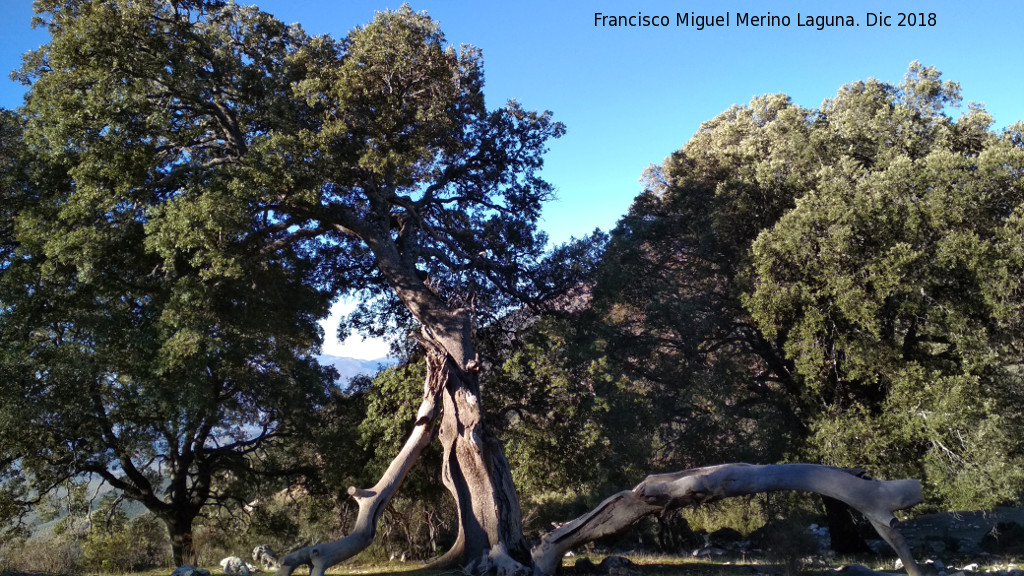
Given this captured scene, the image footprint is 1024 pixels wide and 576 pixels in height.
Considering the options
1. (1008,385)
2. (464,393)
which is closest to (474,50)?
(464,393)

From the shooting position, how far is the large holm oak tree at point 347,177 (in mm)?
9680

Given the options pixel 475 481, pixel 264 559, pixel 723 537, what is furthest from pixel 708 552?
pixel 264 559

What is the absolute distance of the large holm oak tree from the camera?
968 centimetres

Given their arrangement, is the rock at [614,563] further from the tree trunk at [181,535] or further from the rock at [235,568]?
the tree trunk at [181,535]

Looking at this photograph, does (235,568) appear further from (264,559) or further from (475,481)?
(475,481)

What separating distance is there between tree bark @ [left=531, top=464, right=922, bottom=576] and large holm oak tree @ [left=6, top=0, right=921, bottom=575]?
29 mm

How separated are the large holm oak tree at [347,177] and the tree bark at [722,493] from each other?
1.1 inches

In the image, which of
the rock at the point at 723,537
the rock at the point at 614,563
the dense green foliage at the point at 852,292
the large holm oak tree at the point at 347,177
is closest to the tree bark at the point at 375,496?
the large holm oak tree at the point at 347,177

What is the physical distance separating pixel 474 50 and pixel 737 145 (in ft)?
27.2

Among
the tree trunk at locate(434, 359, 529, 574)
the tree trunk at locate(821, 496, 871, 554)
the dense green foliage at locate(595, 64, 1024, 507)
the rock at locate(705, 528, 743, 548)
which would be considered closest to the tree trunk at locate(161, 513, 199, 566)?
the tree trunk at locate(434, 359, 529, 574)

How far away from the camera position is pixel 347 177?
41.6 feet

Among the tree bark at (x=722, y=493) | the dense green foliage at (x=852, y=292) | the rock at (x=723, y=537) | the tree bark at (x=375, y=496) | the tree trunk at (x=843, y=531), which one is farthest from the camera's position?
the rock at (x=723, y=537)

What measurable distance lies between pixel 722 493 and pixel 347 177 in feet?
29.9

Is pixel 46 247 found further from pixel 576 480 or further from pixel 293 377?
pixel 576 480
